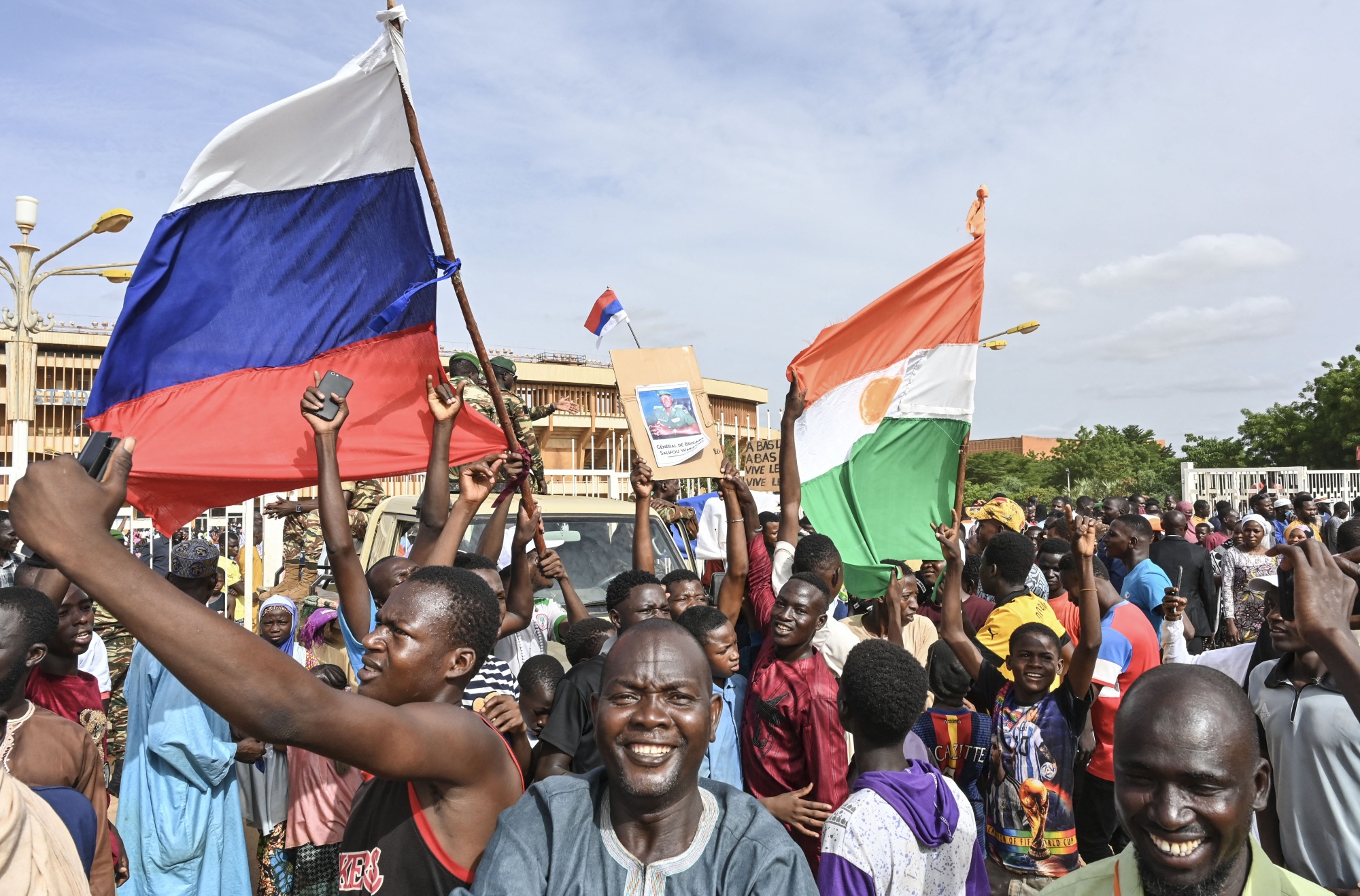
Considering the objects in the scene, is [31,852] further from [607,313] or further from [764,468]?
[764,468]

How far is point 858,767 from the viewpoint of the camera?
116 inches

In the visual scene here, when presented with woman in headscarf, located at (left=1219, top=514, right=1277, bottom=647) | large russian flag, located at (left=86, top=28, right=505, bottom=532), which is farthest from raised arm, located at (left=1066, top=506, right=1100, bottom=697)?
woman in headscarf, located at (left=1219, top=514, right=1277, bottom=647)

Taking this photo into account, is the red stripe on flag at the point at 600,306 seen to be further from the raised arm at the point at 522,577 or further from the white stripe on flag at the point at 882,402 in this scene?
the raised arm at the point at 522,577

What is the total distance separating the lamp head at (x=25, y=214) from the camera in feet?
31.2

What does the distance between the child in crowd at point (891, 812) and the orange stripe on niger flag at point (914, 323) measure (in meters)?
3.25

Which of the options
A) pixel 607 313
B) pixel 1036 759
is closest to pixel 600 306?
pixel 607 313

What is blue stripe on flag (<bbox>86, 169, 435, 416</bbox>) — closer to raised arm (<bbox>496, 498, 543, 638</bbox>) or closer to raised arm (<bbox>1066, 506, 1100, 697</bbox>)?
raised arm (<bbox>496, 498, 543, 638</bbox>)

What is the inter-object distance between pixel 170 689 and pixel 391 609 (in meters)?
1.83

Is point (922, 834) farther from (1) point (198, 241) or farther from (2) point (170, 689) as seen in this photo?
(1) point (198, 241)

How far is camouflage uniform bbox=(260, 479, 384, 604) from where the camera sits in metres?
8.43

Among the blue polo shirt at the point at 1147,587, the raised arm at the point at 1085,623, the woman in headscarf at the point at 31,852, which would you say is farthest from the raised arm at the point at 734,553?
the blue polo shirt at the point at 1147,587

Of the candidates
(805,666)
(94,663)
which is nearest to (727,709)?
(805,666)

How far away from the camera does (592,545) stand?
6199 millimetres

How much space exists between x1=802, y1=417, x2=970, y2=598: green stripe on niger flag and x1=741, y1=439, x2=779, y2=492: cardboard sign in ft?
13.9
